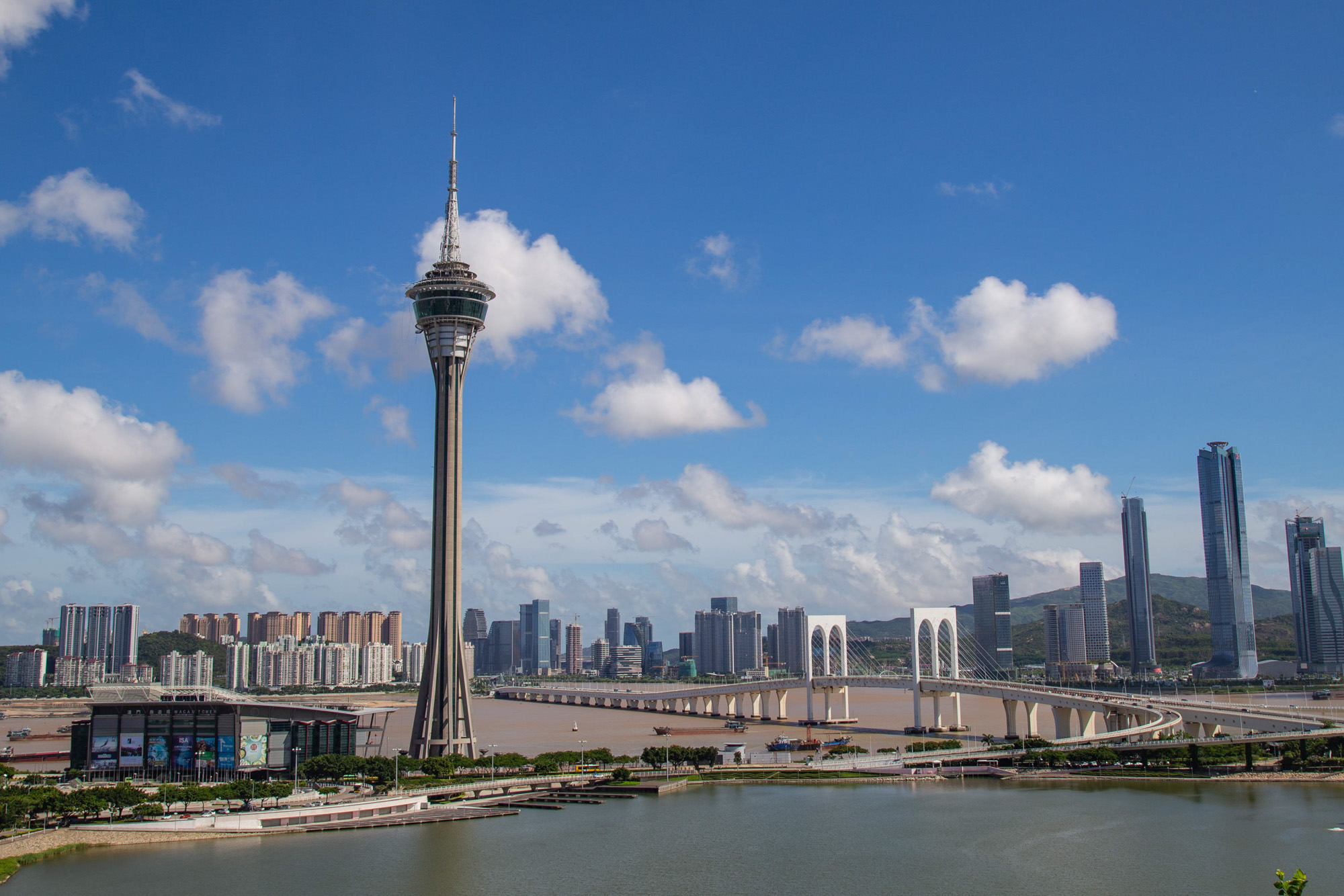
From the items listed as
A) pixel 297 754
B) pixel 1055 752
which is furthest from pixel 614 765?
pixel 1055 752

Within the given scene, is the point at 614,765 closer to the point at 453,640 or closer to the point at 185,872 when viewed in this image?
the point at 453,640

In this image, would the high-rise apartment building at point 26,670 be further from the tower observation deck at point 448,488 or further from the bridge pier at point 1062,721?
the bridge pier at point 1062,721

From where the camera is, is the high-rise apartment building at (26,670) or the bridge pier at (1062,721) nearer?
the bridge pier at (1062,721)

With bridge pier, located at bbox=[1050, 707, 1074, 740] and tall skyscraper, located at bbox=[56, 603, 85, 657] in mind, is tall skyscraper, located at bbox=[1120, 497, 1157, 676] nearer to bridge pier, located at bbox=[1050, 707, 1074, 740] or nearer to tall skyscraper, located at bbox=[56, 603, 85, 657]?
bridge pier, located at bbox=[1050, 707, 1074, 740]

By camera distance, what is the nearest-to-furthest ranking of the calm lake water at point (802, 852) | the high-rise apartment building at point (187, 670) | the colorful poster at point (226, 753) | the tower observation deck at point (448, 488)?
the calm lake water at point (802, 852), the colorful poster at point (226, 753), the tower observation deck at point (448, 488), the high-rise apartment building at point (187, 670)

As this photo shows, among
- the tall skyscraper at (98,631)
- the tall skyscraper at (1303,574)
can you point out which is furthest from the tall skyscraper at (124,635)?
the tall skyscraper at (1303,574)
